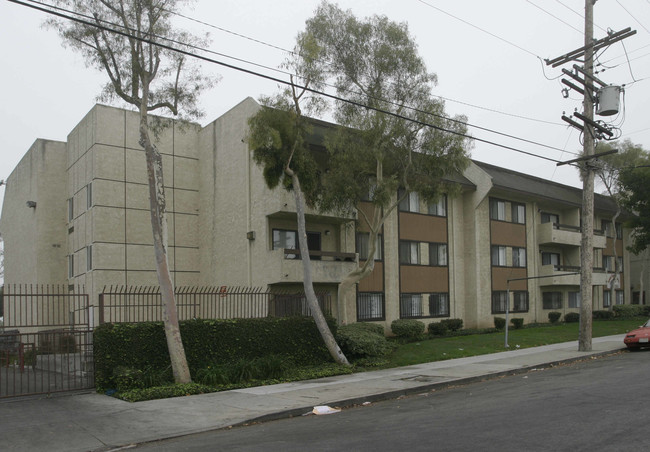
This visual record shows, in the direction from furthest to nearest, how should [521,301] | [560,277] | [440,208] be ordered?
[560,277] < [521,301] < [440,208]

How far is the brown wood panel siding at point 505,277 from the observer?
34.1 metres

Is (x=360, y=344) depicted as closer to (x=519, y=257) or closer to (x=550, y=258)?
(x=519, y=257)

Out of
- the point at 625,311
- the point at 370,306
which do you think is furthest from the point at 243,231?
the point at 625,311

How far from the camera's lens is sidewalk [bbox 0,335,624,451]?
10.3m

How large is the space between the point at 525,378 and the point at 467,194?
59.5 feet

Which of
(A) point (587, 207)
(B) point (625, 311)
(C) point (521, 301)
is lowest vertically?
(B) point (625, 311)

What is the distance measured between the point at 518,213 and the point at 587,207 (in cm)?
1448

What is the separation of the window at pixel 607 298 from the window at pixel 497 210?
15.1m

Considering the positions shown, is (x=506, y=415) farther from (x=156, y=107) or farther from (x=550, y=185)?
(x=550, y=185)

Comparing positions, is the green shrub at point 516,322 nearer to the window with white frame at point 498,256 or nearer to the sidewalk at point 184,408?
the window with white frame at point 498,256

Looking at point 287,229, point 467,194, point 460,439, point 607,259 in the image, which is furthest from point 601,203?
point 460,439

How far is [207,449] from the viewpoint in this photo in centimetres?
887

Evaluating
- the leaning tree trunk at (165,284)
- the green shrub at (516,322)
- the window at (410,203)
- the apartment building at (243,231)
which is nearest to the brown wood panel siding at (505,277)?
the apartment building at (243,231)

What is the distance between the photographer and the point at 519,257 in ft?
119
